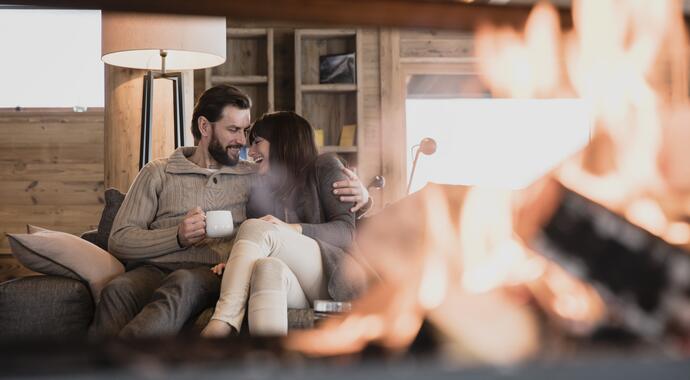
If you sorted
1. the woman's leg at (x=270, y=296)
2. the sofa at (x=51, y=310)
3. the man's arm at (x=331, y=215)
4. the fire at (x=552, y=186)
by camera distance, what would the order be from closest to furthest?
the fire at (x=552, y=186), the woman's leg at (x=270, y=296), the sofa at (x=51, y=310), the man's arm at (x=331, y=215)

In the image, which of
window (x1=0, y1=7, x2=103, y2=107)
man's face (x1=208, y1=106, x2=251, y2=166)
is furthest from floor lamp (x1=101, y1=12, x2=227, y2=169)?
window (x1=0, y1=7, x2=103, y2=107)

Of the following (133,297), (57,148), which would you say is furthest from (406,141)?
(133,297)

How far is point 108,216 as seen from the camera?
3.07 metres

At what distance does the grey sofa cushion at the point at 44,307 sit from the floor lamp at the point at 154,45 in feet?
3.89

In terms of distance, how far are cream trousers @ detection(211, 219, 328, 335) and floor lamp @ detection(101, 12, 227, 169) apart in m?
1.07

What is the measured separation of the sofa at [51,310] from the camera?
7.77ft

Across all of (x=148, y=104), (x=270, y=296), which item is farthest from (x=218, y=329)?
(x=148, y=104)

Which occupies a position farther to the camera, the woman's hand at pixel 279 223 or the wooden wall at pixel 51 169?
the wooden wall at pixel 51 169

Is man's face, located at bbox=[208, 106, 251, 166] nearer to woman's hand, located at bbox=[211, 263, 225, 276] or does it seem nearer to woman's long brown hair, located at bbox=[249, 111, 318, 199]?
woman's long brown hair, located at bbox=[249, 111, 318, 199]

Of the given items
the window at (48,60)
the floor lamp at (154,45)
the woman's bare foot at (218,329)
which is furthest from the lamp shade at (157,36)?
the window at (48,60)

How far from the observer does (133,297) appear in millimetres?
2469

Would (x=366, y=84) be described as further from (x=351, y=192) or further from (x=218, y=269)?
(x=218, y=269)

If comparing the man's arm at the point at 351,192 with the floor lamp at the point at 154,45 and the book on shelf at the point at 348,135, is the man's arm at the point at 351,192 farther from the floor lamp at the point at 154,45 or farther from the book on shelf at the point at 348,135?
the book on shelf at the point at 348,135

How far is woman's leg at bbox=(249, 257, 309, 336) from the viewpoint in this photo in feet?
6.96
